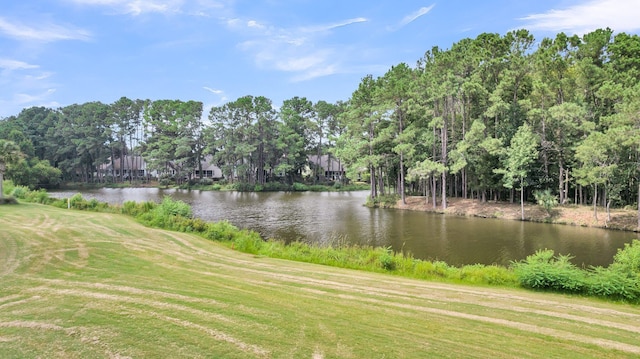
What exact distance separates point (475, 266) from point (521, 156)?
785 inches

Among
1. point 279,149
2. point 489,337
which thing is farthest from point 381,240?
point 279,149

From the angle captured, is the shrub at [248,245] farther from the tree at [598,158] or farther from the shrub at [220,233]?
the tree at [598,158]

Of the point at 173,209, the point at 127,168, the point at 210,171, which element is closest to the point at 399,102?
the point at 173,209

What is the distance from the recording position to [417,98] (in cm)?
3769

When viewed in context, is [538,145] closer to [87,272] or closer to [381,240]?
[381,240]

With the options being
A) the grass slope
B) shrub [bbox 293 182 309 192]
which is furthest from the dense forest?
the grass slope

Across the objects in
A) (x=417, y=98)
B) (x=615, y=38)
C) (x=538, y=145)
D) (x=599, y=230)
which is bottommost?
(x=599, y=230)

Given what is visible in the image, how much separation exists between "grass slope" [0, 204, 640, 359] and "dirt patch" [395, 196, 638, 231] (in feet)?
69.2

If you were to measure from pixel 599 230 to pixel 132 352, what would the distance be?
29.4m

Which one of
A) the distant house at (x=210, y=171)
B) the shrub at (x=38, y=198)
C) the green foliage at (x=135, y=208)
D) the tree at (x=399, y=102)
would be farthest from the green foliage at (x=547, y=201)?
the distant house at (x=210, y=171)

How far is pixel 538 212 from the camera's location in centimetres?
2945

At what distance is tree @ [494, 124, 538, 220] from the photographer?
95.6 ft

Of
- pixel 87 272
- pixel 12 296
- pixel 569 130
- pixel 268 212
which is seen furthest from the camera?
pixel 268 212

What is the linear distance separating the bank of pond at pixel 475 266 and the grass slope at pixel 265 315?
831mm
